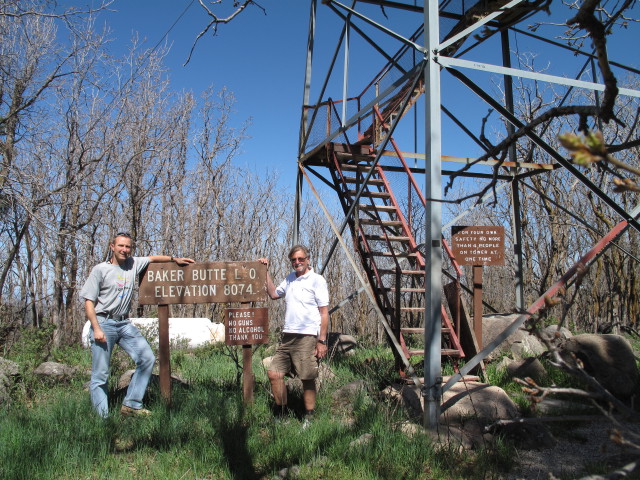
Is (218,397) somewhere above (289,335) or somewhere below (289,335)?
below

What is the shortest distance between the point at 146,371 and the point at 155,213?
10392 mm

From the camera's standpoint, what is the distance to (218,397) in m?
5.63

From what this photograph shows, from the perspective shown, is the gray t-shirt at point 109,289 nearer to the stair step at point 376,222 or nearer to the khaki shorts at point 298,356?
the khaki shorts at point 298,356

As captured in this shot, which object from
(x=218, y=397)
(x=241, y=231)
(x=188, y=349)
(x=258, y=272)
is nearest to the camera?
(x=218, y=397)

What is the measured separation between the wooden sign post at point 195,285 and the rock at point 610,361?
3578mm

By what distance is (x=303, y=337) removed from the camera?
5340 millimetres

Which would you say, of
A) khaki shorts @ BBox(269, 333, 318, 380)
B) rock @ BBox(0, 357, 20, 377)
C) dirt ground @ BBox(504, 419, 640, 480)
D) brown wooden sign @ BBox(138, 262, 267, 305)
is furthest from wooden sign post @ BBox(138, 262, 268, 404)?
dirt ground @ BBox(504, 419, 640, 480)

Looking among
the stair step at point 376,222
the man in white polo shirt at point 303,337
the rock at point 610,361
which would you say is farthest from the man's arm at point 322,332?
the rock at point 610,361

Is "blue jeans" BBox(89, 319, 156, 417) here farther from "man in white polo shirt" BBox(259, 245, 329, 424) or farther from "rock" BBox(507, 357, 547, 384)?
"rock" BBox(507, 357, 547, 384)

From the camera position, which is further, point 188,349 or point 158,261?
point 188,349

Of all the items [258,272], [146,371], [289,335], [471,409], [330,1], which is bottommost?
[471,409]

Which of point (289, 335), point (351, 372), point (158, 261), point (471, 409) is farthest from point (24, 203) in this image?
point (471, 409)

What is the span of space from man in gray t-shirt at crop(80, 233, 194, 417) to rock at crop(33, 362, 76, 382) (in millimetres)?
2152

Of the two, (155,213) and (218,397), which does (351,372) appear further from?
(155,213)
